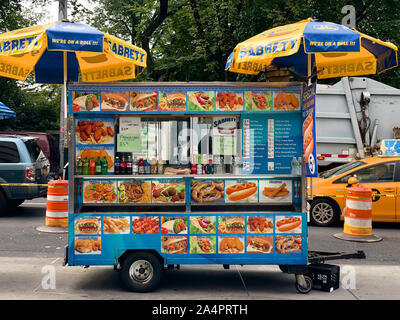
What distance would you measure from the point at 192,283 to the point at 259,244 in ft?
3.73

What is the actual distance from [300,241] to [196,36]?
50.2ft

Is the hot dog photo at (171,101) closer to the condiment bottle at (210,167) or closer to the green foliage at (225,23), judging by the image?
the condiment bottle at (210,167)

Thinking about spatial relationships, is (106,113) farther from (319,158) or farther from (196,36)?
(196,36)

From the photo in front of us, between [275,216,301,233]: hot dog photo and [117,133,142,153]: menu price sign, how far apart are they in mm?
2041

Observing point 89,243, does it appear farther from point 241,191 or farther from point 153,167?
point 241,191

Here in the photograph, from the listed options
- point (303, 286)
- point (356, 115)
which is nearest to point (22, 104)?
point (356, 115)

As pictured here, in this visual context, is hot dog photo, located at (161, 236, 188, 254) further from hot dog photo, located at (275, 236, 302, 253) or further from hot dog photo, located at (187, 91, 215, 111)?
hot dog photo, located at (187, 91, 215, 111)

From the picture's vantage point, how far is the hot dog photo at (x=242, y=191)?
6336 mm

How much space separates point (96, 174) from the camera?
6.30 meters

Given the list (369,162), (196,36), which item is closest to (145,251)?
(369,162)

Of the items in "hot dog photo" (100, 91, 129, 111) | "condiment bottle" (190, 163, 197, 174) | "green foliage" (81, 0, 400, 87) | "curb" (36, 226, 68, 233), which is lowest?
"curb" (36, 226, 68, 233)

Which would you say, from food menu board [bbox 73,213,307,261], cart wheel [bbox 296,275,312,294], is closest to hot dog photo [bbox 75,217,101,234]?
food menu board [bbox 73,213,307,261]

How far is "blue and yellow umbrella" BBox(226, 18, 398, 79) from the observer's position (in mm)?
5887

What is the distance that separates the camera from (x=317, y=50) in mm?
5883
